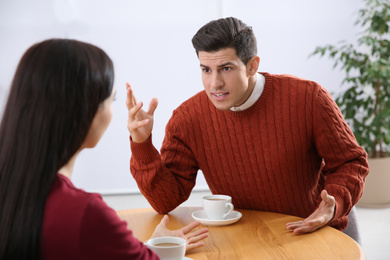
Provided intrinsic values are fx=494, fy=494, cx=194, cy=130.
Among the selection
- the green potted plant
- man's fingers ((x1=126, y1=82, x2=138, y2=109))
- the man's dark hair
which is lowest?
the green potted plant

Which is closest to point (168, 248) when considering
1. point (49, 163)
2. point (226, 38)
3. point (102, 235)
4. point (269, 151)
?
point (102, 235)

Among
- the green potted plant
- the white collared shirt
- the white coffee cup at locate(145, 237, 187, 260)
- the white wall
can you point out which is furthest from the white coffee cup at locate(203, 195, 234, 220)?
the white wall

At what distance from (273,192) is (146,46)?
9.37 ft

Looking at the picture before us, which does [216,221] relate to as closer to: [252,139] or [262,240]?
[262,240]

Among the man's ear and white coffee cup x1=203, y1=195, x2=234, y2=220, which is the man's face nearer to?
the man's ear

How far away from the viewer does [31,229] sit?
83 centimetres

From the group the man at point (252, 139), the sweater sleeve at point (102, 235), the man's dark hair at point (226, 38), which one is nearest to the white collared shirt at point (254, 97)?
the man at point (252, 139)

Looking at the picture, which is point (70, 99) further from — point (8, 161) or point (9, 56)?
point (9, 56)

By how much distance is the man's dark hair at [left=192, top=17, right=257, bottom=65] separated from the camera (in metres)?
1.85

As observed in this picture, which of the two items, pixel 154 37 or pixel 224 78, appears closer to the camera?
pixel 224 78

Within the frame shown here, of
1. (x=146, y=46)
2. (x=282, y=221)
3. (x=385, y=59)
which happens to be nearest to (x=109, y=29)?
(x=146, y=46)

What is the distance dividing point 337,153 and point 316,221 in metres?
0.46

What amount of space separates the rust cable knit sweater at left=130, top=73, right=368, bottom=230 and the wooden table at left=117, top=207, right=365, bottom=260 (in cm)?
24

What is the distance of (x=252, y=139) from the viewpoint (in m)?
1.86
